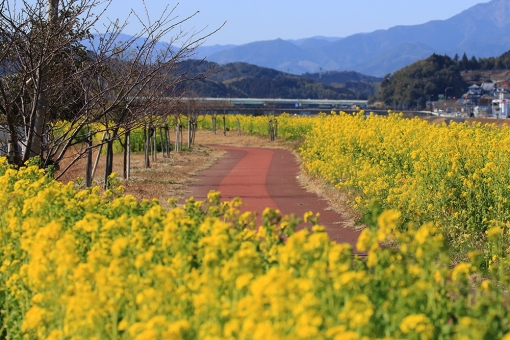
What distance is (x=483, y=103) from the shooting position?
422ft

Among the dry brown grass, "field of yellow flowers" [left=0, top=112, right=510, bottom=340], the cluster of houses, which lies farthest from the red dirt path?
the cluster of houses

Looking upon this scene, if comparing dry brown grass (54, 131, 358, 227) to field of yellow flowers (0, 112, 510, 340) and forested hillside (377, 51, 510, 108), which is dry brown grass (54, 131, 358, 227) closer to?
field of yellow flowers (0, 112, 510, 340)

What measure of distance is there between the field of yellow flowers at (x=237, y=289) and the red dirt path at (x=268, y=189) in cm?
632

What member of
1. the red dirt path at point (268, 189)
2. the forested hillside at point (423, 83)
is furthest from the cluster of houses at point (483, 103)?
the red dirt path at point (268, 189)

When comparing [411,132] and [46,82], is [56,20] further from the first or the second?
[411,132]

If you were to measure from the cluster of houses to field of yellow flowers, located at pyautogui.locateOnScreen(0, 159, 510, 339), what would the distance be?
92.7 meters

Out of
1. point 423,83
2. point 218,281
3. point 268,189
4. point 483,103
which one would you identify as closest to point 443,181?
point 268,189

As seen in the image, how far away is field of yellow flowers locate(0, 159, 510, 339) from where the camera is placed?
3.38m

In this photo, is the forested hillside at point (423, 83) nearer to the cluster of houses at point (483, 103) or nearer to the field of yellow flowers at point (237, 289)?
the cluster of houses at point (483, 103)

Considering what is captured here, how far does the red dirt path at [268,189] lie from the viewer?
1336cm

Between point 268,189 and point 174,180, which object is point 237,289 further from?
point 174,180

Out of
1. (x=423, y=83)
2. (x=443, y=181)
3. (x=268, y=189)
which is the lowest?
(x=268, y=189)

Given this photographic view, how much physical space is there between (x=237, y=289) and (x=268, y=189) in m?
14.5

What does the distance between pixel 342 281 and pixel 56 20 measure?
6896 millimetres
